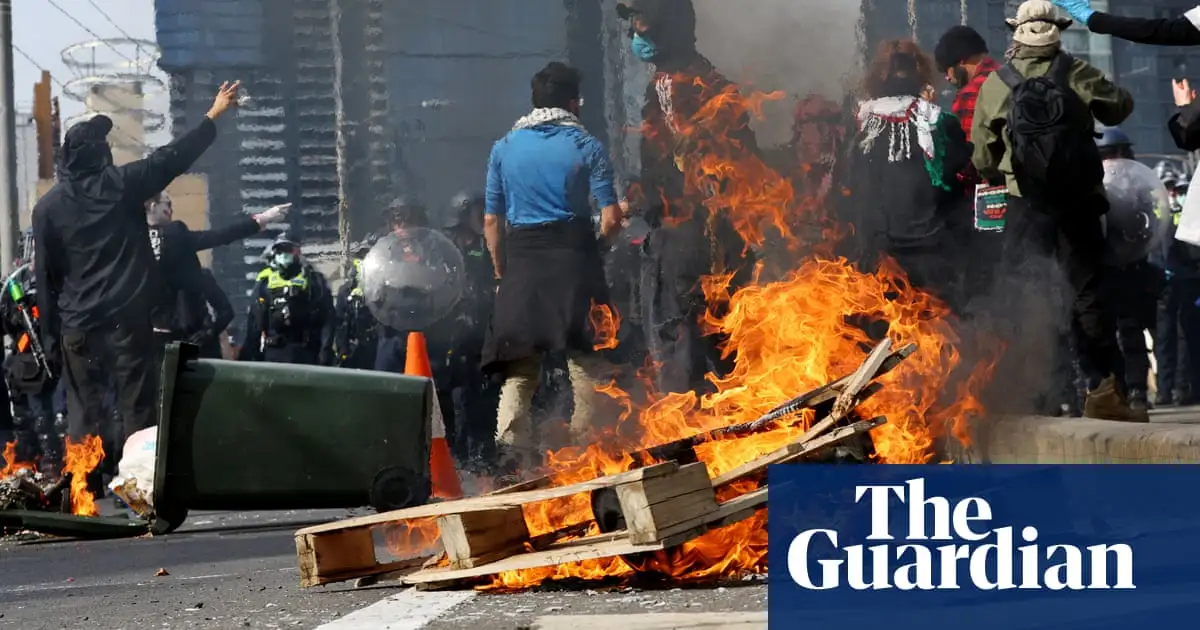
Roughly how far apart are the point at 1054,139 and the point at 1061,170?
0.40ft

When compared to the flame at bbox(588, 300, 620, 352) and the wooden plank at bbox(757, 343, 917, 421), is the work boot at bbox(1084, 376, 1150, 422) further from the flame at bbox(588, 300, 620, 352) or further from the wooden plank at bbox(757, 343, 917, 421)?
the flame at bbox(588, 300, 620, 352)

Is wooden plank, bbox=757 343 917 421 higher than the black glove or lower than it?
higher

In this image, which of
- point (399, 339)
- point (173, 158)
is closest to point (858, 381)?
point (173, 158)

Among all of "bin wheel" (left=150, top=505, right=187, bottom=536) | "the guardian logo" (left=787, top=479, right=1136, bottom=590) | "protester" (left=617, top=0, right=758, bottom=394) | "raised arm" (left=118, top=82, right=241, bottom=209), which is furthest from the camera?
"raised arm" (left=118, top=82, right=241, bottom=209)

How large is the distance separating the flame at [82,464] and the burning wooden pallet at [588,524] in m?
4.48

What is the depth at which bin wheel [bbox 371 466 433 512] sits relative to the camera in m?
7.50

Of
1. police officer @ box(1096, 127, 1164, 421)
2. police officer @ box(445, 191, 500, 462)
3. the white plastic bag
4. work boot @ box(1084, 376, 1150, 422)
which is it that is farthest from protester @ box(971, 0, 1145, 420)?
police officer @ box(445, 191, 500, 462)

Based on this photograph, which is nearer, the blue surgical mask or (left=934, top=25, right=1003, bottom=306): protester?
(left=934, top=25, right=1003, bottom=306): protester

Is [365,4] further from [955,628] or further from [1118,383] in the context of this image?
[955,628]

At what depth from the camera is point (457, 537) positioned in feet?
19.2

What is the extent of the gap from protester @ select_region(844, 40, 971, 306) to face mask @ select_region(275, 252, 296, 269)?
6.35m

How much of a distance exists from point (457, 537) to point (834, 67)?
460 cm

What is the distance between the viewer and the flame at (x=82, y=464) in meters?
10.5

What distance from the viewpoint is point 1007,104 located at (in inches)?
318
